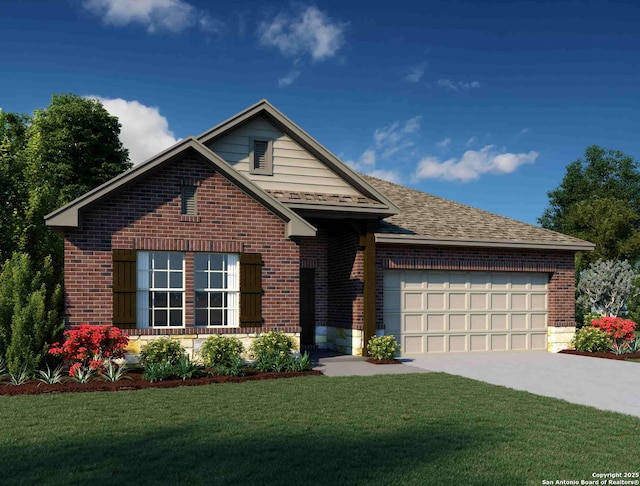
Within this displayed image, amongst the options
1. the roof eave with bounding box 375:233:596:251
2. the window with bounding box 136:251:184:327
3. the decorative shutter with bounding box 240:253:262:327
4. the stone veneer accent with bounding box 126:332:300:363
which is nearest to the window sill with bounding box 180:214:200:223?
the window with bounding box 136:251:184:327

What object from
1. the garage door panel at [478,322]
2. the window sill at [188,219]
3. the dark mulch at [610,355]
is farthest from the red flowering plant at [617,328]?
the window sill at [188,219]

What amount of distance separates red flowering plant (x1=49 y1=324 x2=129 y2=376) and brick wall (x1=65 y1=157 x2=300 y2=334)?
89cm

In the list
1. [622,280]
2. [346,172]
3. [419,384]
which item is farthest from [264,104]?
[622,280]

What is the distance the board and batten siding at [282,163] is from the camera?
1672cm

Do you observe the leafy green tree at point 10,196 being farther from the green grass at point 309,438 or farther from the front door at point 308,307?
the green grass at point 309,438

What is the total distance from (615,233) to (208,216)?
3044 cm

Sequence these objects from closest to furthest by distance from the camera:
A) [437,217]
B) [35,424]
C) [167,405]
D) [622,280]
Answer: [35,424]
[167,405]
[437,217]
[622,280]

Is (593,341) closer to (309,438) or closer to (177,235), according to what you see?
(177,235)

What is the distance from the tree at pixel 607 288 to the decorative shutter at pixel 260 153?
1671 cm

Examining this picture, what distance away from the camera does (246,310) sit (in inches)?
568

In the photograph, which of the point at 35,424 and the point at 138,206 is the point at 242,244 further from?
the point at 35,424

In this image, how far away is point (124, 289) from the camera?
529 inches

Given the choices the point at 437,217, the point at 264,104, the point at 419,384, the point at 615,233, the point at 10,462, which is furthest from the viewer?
the point at 615,233

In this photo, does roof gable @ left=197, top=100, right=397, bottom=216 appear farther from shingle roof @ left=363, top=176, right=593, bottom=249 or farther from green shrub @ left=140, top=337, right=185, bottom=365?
green shrub @ left=140, top=337, right=185, bottom=365
